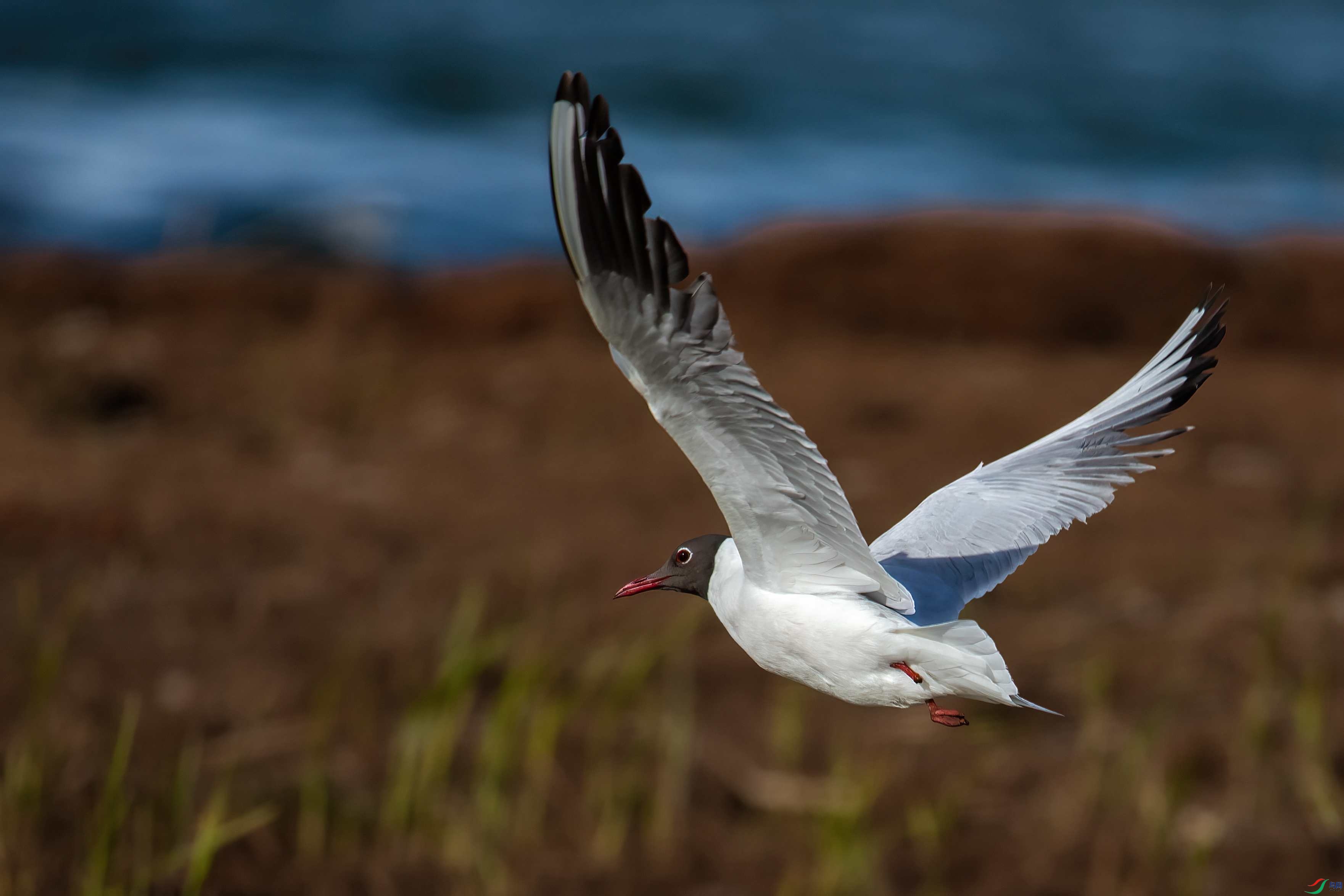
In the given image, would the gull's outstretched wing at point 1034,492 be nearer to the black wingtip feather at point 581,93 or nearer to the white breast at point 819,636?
Result: the white breast at point 819,636

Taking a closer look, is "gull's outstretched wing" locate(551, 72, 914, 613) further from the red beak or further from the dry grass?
the dry grass

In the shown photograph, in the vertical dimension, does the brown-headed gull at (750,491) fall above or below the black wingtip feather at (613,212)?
below

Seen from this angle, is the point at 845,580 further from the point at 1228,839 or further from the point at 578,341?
the point at 578,341

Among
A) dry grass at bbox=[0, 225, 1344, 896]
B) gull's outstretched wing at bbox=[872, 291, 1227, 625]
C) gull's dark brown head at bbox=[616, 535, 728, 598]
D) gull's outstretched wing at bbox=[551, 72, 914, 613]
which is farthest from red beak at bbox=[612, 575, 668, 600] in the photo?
dry grass at bbox=[0, 225, 1344, 896]

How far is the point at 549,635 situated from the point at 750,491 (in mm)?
6250

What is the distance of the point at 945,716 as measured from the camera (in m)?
1.23

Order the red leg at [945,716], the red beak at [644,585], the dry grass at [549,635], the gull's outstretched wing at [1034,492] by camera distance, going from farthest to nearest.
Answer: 1. the dry grass at [549,635]
2. the gull's outstretched wing at [1034,492]
3. the red beak at [644,585]
4. the red leg at [945,716]

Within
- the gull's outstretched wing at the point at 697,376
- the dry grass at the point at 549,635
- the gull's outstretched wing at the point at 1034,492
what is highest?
the gull's outstretched wing at the point at 697,376

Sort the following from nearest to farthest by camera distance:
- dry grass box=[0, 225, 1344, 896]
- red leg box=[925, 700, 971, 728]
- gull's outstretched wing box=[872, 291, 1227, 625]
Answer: red leg box=[925, 700, 971, 728]
gull's outstretched wing box=[872, 291, 1227, 625]
dry grass box=[0, 225, 1344, 896]

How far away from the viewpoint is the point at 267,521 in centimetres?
963

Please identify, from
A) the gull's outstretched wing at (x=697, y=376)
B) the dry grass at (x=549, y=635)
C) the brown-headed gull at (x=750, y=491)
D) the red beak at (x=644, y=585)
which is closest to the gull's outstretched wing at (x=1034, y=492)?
the brown-headed gull at (x=750, y=491)

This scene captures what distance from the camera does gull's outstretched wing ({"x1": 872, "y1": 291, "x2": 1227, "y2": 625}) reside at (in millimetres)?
1666

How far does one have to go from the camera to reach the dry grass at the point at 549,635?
235 inches

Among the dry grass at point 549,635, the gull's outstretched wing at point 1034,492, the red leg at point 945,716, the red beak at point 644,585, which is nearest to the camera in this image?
the red leg at point 945,716
